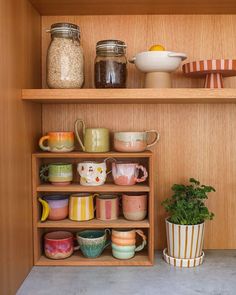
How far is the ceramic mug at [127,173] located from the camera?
1142 millimetres

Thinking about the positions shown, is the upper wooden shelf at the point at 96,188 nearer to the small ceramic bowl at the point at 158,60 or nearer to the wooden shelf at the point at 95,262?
the wooden shelf at the point at 95,262

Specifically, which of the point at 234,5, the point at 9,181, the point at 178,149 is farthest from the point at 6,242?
the point at 234,5

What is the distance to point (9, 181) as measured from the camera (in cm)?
91

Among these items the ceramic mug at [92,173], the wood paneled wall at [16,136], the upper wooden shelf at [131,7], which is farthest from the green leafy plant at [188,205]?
the upper wooden shelf at [131,7]

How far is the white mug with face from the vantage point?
1.14m

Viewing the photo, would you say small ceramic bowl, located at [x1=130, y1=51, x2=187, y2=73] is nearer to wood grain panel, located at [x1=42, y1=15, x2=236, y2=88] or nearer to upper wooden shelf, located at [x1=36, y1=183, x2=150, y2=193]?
wood grain panel, located at [x1=42, y1=15, x2=236, y2=88]

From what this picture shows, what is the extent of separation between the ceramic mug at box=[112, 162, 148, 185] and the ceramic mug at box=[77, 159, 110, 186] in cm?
4

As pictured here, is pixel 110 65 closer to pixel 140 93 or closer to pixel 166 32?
pixel 140 93

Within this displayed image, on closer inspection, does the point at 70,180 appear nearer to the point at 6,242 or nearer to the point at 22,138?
the point at 22,138

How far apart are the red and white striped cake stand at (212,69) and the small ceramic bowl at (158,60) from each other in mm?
47

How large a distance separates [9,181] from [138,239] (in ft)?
1.72

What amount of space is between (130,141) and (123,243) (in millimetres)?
303

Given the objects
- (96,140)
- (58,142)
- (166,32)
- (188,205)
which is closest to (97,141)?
→ (96,140)

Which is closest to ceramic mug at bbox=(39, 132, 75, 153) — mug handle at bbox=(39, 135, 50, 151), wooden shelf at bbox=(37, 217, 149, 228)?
mug handle at bbox=(39, 135, 50, 151)
